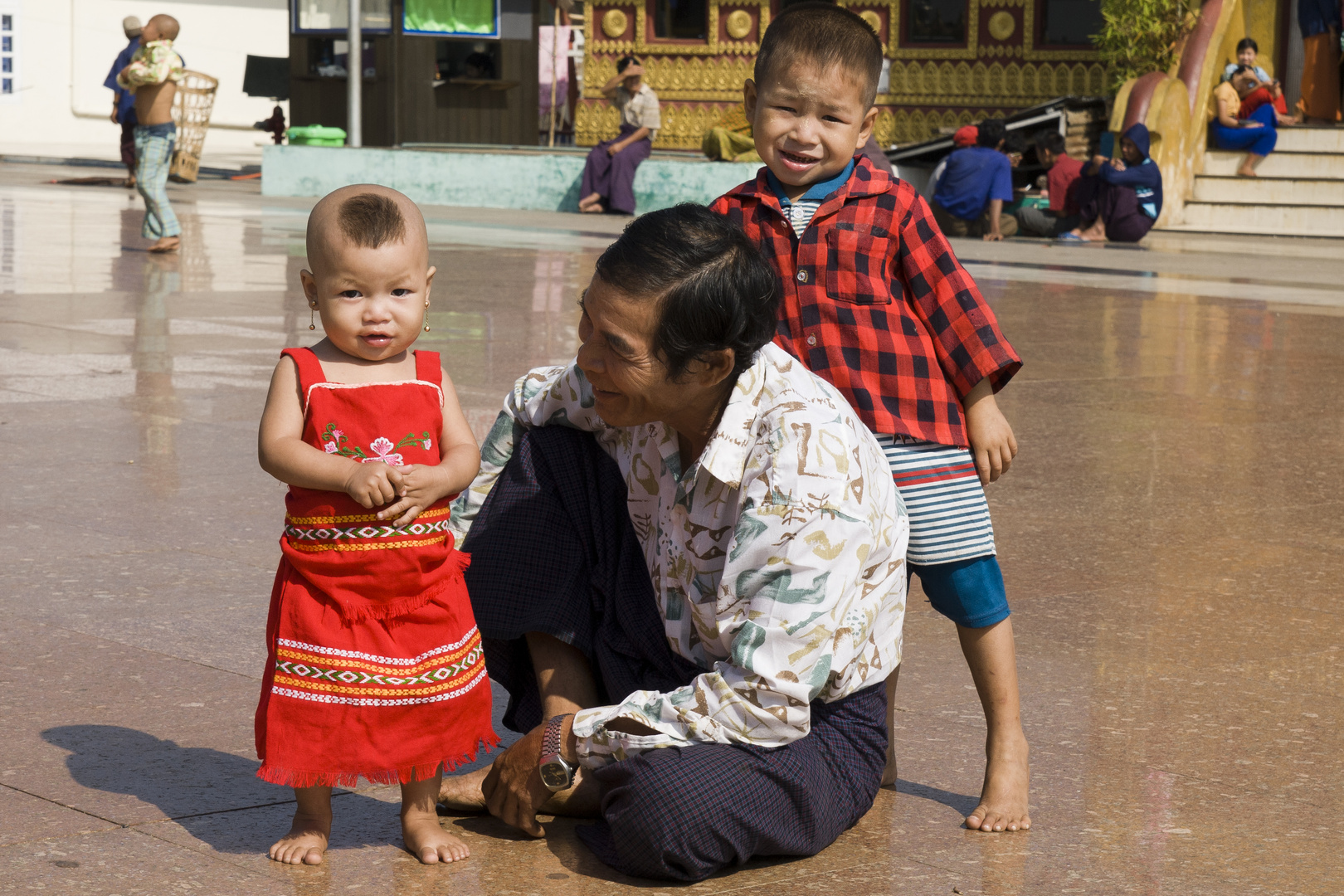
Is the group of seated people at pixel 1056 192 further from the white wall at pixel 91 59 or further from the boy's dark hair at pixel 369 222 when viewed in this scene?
the white wall at pixel 91 59

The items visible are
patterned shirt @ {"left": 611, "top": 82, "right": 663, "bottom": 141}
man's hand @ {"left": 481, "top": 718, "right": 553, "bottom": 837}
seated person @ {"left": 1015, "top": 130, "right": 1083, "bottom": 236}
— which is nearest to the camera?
man's hand @ {"left": 481, "top": 718, "right": 553, "bottom": 837}

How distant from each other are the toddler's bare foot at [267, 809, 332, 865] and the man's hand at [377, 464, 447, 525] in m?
0.49

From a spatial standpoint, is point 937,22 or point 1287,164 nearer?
point 1287,164

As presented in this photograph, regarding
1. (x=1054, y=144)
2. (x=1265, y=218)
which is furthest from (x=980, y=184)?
(x=1265, y=218)

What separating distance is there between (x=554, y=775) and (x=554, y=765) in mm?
15

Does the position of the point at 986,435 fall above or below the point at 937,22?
below

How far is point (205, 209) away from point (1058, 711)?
1691cm

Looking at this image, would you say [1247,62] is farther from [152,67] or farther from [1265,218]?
[152,67]

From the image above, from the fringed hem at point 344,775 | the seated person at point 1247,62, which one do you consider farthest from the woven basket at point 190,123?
the fringed hem at point 344,775

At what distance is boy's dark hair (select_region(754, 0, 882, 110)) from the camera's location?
120 inches

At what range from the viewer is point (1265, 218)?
19.0 m

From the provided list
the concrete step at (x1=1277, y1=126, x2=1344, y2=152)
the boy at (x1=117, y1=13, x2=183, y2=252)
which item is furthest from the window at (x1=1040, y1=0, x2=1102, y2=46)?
the boy at (x1=117, y1=13, x2=183, y2=252)

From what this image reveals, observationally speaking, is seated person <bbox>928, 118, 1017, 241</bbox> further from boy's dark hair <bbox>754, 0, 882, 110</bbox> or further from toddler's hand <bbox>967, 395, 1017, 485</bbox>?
toddler's hand <bbox>967, 395, 1017, 485</bbox>

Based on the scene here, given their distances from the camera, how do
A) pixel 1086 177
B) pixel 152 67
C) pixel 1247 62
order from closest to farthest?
pixel 152 67 < pixel 1086 177 < pixel 1247 62
